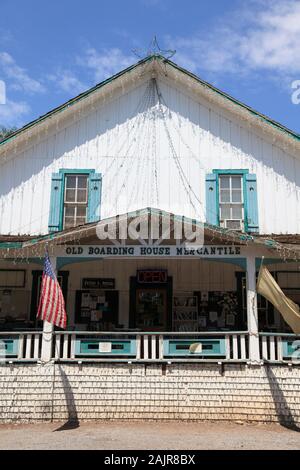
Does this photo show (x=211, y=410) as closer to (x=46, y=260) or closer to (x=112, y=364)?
(x=112, y=364)

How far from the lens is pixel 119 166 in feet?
48.8

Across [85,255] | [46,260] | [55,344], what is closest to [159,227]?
[85,255]

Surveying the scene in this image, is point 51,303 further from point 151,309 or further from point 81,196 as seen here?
point 151,309

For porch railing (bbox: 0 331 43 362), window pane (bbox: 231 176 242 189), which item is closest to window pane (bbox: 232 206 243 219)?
window pane (bbox: 231 176 242 189)

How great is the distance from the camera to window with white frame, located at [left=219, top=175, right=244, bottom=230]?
14.4 meters

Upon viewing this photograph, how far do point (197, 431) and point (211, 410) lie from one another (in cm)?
103

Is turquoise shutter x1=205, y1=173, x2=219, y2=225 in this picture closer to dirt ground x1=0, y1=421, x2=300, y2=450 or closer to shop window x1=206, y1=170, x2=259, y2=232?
shop window x1=206, y1=170, x2=259, y2=232

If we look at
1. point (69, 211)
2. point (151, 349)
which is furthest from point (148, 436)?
point (69, 211)

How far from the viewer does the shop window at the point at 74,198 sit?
14484 millimetres

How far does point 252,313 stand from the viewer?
1155 centimetres

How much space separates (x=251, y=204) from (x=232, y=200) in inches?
22.6

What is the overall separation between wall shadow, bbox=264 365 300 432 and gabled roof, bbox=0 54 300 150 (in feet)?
22.6

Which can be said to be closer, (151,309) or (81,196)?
(81,196)

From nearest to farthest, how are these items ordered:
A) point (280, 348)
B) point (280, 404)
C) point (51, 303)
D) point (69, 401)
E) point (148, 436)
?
point (148, 436) < point (51, 303) < point (280, 404) < point (69, 401) < point (280, 348)
